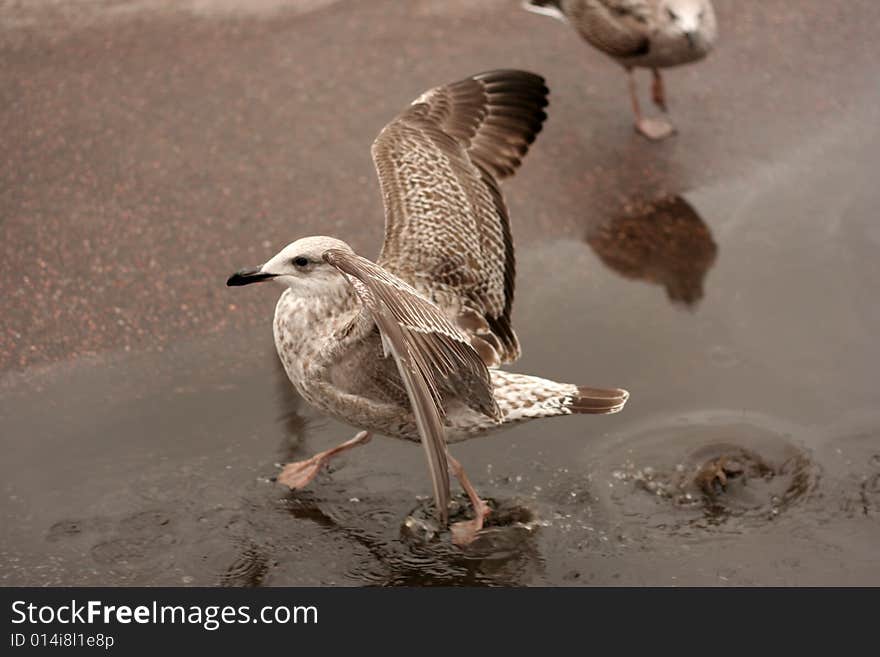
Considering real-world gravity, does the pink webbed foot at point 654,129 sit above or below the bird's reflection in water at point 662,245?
above

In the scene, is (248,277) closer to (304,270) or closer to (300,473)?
(304,270)

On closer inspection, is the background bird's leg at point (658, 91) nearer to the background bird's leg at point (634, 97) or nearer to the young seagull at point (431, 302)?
the background bird's leg at point (634, 97)

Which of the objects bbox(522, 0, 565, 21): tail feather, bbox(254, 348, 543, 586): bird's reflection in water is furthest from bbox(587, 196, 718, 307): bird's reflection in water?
bbox(254, 348, 543, 586): bird's reflection in water

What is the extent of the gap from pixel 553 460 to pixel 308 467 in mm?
1087

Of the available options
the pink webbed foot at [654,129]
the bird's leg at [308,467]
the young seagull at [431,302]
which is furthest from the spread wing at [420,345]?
the pink webbed foot at [654,129]

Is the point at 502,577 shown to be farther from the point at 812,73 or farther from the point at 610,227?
the point at 812,73

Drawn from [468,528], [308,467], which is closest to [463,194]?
[308,467]

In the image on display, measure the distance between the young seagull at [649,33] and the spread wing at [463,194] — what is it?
1.81 meters

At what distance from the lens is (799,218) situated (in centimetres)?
727

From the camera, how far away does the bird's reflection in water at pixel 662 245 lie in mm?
6891

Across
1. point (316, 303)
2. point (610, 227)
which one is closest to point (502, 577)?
point (316, 303)

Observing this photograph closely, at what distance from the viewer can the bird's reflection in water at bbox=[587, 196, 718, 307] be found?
22.6 ft

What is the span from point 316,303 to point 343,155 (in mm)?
2668

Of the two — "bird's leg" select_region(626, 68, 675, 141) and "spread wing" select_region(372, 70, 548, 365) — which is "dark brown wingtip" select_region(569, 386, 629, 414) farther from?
"bird's leg" select_region(626, 68, 675, 141)
